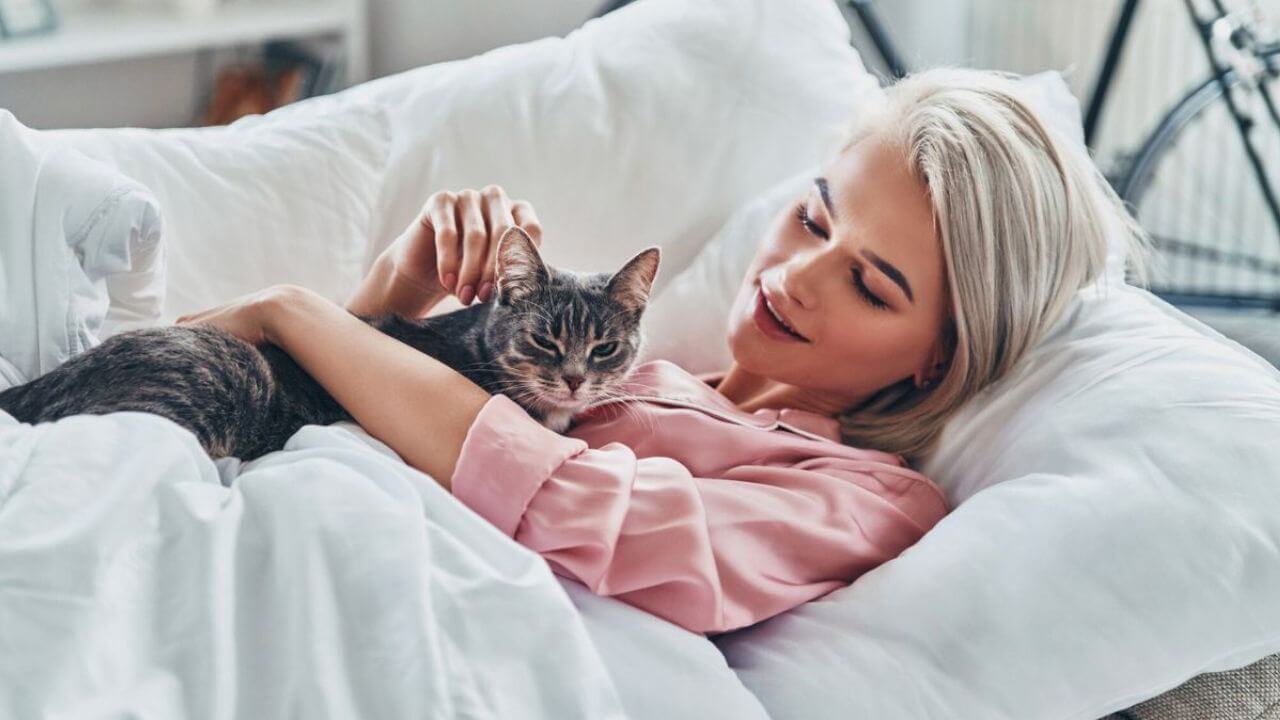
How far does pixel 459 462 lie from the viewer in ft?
3.36

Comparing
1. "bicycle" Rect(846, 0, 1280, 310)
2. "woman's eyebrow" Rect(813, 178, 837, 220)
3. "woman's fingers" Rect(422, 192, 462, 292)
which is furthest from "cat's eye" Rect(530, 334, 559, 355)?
"bicycle" Rect(846, 0, 1280, 310)

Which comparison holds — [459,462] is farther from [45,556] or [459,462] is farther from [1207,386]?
[1207,386]

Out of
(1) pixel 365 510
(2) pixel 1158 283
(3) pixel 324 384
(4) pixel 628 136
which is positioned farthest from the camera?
(2) pixel 1158 283

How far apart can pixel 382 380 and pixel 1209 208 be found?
218cm

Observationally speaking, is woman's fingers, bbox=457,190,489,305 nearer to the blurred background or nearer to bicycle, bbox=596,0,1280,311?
bicycle, bbox=596,0,1280,311

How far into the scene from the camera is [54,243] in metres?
1.11

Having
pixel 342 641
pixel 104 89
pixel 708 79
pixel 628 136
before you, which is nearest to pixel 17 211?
pixel 342 641

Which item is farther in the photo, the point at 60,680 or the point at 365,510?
the point at 365,510

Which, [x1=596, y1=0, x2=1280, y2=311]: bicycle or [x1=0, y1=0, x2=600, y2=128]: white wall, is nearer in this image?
[x1=596, y1=0, x2=1280, y2=311]: bicycle

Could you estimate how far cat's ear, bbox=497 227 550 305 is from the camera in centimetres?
115

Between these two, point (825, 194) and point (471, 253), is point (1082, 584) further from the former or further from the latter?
point (471, 253)

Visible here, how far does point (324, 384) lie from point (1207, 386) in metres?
0.80

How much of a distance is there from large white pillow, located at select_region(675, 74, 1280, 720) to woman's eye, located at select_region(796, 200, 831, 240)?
0.30 metres

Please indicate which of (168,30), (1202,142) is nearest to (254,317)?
(168,30)
